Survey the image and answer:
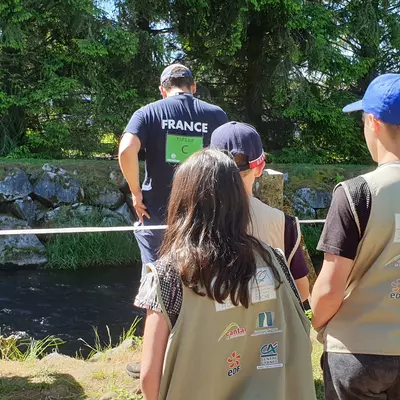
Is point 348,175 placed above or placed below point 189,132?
below

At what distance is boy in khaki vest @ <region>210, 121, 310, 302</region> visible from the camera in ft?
5.72

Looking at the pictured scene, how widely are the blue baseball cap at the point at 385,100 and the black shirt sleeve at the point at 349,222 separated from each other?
229 mm

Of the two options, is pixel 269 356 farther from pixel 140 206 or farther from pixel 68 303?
pixel 68 303

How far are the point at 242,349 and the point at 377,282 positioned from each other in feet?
1.71

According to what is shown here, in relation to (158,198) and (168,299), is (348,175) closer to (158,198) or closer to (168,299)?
(158,198)

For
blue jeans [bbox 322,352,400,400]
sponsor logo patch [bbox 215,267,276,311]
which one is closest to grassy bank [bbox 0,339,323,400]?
blue jeans [bbox 322,352,400,400]

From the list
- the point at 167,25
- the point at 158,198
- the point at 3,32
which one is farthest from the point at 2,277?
the point at 167,25

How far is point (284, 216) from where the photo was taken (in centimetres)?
181

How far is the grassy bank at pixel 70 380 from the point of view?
2896 mm

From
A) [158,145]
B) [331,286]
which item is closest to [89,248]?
[158,145]

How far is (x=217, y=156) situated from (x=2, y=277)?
7576 mm

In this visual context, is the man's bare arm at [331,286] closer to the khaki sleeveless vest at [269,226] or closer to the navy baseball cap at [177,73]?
the khaki sleeveless vest at [269,226]

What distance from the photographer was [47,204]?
30.9 feet

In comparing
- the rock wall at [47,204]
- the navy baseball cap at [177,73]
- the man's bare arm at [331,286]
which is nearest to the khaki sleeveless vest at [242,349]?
the man's bare arm at [331,286]
